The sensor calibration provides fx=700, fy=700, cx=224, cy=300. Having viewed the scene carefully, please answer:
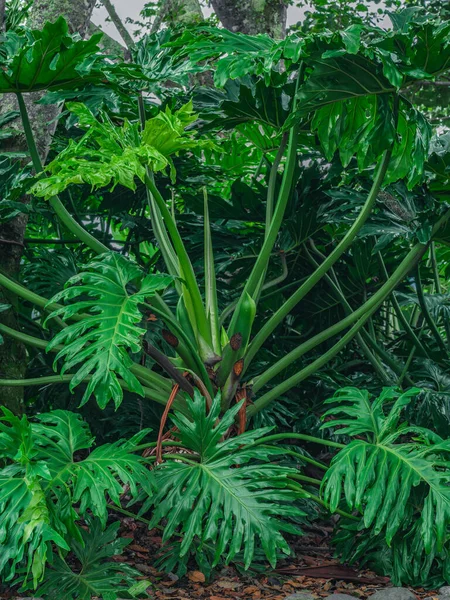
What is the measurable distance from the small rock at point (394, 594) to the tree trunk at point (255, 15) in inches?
156

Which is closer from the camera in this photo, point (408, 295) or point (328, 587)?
point (328, 587)

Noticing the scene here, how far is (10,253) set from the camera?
2848 millimetres

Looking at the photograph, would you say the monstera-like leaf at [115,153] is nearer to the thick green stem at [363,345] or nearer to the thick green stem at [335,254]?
the thick green stem at [335,254]

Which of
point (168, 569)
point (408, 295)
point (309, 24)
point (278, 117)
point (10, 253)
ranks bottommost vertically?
point (168, 569)

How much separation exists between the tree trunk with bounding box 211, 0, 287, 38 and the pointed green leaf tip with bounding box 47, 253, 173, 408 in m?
3.29

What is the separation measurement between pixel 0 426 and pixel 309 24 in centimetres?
551

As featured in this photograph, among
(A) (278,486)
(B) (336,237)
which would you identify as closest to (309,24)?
(B) (336,237)

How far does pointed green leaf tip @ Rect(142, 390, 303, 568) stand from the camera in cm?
201

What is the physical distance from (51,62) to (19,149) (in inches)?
28.2

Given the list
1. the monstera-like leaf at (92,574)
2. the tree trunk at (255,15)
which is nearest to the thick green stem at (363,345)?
the monstera-like leaf at (92,574)

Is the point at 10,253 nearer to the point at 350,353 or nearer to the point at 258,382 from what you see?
the point at 258,382

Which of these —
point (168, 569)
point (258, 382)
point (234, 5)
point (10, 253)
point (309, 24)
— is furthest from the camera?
point (309, 24)

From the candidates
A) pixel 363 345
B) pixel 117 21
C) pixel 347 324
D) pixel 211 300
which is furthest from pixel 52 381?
pixel 117 21

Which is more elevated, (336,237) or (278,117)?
(278,117)
